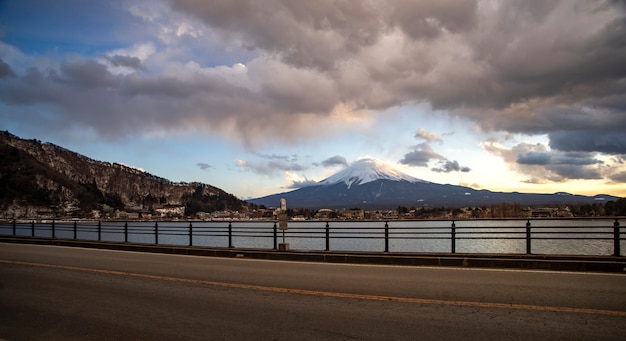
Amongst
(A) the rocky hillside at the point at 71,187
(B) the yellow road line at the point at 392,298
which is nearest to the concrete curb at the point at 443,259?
(B) the yellow road line at the point at 392,298

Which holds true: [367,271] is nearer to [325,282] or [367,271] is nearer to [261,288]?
[325,282]

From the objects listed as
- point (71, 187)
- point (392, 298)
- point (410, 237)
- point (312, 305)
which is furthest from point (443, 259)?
point (71, 187)

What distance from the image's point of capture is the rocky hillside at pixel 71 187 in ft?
423

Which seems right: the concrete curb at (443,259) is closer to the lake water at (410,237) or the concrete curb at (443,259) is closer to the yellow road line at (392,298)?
the lake water at (410,237)

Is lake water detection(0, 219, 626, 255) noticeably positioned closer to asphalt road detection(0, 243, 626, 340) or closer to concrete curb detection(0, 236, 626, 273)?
concrete curb detection(0, 236, 626, 273)

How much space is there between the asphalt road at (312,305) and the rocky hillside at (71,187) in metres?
124

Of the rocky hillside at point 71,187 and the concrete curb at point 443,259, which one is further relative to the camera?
the rocky hillside at point 71,187

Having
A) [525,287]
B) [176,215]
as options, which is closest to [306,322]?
[525,287]

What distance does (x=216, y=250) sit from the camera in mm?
17906

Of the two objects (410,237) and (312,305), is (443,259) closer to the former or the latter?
(410,237)

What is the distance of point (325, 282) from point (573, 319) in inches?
199

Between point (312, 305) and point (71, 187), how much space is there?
162 meters

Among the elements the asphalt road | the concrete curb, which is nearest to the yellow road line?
the asphalt road

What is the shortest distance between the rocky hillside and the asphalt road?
123641 mm
